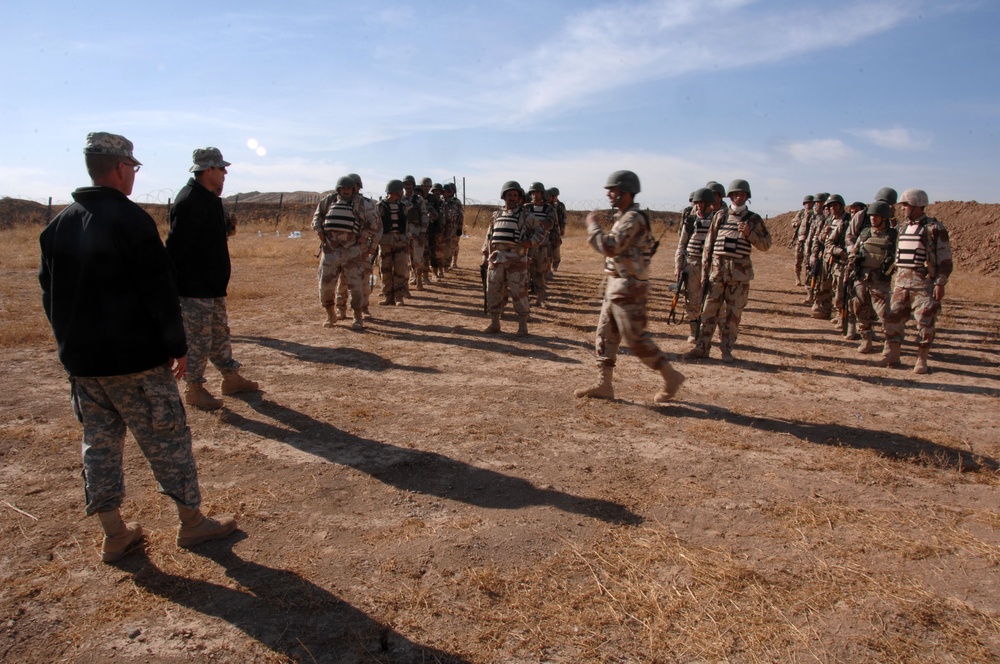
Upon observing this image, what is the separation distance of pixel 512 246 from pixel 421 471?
465 centimetres

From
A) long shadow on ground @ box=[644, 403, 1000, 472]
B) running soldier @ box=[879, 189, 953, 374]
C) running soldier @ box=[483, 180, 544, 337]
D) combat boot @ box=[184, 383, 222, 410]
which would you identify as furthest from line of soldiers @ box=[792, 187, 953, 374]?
combat boot @ box=[184, 383, 222, 410]

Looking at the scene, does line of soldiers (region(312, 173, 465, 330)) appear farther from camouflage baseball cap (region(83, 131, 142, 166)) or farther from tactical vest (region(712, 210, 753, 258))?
camouflage baseball cap (region(83, 131, 142, 166))

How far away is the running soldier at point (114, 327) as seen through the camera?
306 cm

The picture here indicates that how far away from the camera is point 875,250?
8.41 meters

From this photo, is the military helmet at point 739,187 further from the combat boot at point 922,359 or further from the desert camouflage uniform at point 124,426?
the desert camouflage uniform at point 124,426

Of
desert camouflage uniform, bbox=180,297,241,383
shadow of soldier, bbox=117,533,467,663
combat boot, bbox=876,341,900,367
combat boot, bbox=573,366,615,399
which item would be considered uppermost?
desert camouflage uniform, bbox=180,297,241,383

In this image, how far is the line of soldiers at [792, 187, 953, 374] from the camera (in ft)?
24.5

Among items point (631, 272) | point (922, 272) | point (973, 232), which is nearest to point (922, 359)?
point (922, 272)

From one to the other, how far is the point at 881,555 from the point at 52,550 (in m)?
4.42

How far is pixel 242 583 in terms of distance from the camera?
10.6 ft

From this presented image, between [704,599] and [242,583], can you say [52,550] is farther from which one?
[704,599]

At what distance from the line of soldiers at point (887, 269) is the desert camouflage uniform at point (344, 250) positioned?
656 cm

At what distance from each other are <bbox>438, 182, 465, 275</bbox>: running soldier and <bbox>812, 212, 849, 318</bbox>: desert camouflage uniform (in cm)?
724

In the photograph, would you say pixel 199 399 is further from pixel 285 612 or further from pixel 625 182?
pixel 625 182
